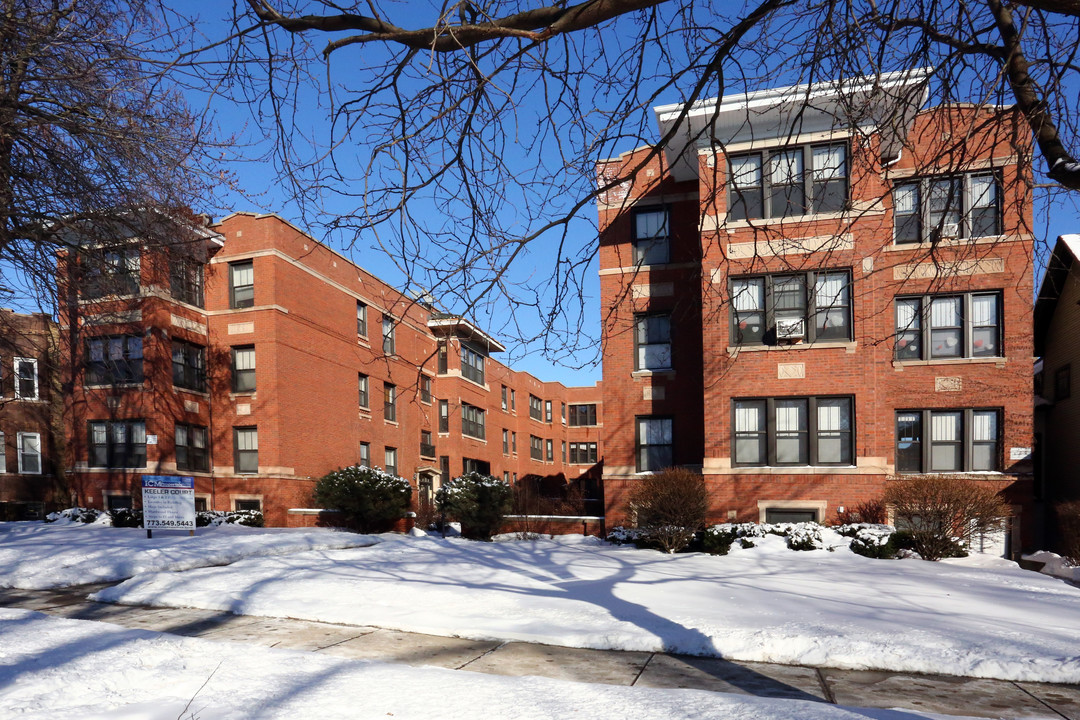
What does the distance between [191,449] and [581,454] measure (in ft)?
125

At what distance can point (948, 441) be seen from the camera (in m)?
18.2

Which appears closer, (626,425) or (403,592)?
(403,592)

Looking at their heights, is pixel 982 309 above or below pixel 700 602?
above

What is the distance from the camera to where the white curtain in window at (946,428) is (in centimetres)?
1817

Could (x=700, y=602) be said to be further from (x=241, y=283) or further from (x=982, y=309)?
(x=241, y=283)

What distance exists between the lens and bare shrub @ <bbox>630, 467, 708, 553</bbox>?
16781mm

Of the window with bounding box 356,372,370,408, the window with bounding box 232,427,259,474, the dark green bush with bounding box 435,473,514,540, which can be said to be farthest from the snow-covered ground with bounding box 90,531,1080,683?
the window with bounding box 356,372,370,408

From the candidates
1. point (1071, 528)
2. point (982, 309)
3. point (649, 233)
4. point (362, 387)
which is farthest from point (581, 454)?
point (1071, 528)

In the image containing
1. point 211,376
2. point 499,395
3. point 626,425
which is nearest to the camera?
point 626,425

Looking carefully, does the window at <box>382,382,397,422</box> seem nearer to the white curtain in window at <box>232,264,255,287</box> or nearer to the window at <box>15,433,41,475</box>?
the white curtain in window at <box>232,264,255,287</box>

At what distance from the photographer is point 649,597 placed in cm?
1002

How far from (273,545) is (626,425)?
→ 10.1 meters

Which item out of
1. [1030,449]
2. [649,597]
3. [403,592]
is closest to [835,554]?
[1030,449]

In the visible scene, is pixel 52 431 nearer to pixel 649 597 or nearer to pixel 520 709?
pixel 649 597
